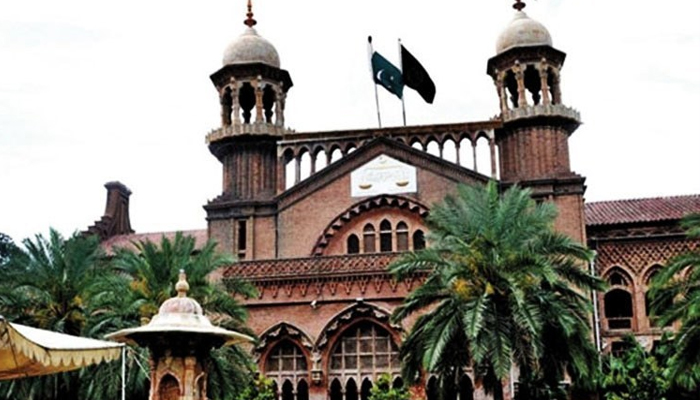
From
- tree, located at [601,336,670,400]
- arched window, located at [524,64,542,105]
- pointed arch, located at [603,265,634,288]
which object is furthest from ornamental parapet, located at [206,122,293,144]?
tree, located at [601,336,670,400]

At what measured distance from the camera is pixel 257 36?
4419cm

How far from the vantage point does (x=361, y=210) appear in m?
40.2

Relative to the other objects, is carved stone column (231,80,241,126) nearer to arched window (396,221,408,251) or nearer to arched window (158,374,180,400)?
arched window (396,221,408,251)

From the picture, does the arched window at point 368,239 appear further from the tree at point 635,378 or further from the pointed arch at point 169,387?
the pointed arch at point 169,387

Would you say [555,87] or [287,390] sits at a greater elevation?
[555,87]

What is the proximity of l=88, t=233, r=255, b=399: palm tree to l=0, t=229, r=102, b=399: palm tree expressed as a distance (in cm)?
93

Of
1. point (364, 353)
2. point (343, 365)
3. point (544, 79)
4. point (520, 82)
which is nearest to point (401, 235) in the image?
point (364, 353)

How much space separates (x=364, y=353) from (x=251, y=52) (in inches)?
615

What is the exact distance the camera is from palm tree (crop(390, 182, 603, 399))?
26.8 metres

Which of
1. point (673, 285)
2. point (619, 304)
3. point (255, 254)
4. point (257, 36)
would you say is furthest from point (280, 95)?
point (673, 285)

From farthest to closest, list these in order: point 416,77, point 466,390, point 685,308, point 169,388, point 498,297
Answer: point 416,77
point 466,390
point 498,297
point 685,308
point 169,388

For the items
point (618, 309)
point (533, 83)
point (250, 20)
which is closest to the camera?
point (618, 309)

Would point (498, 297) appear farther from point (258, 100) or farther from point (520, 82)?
point (258, 100)

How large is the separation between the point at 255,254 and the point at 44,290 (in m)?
11.0
